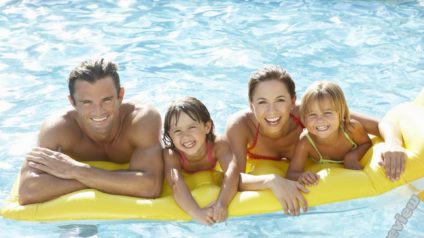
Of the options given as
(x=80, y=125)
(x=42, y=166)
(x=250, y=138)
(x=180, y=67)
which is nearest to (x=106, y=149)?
(x=80, y=125)

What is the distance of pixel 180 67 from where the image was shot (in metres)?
7.55

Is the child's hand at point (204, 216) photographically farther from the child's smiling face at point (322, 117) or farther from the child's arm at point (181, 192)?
the child's smiling face at point (322, 117)

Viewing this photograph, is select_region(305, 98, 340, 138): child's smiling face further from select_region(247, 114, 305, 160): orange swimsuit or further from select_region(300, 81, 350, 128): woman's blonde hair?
select_region(247, 114, 305, 160): orange swimsuit

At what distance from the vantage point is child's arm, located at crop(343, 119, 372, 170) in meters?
4.29

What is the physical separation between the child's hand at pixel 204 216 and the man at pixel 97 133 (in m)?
0.38

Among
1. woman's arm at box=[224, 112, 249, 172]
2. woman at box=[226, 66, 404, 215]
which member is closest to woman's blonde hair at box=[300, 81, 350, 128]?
woman at box=[226, 66, 404, 215]

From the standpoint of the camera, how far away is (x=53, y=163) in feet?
13.2

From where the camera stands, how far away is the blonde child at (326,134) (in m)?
→ 4.03

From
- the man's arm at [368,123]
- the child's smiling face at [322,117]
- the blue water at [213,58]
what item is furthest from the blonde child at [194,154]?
the man's arm at [368,123]

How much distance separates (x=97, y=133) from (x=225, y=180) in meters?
0.97

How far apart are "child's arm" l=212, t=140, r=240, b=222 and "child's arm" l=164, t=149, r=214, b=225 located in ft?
0.20

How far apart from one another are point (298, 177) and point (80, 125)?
4.85 ft

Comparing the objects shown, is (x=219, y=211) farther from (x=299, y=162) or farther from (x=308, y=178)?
(x=299, y=162)

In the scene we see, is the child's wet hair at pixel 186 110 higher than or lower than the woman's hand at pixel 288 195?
higher
